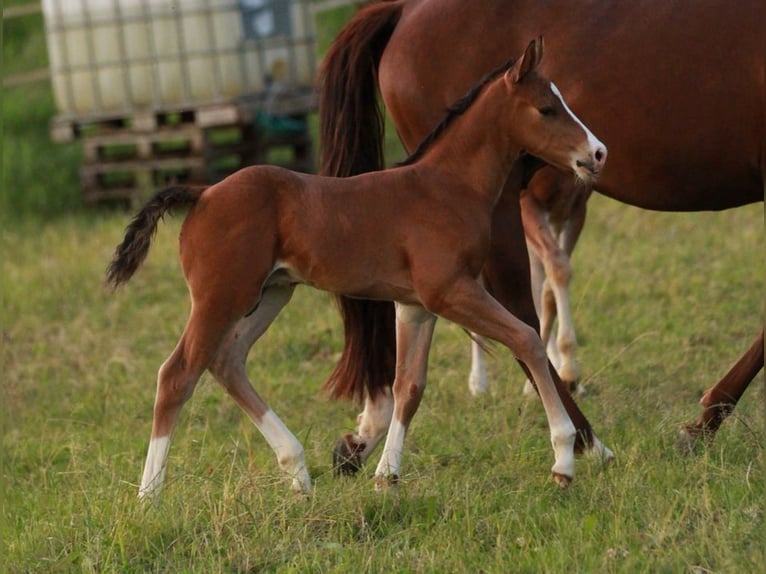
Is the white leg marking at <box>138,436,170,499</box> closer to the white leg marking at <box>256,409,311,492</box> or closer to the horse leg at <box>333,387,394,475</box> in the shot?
the white leg marking at <box>256,409,311,492</box>

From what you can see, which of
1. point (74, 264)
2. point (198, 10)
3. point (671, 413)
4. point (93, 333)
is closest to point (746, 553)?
point (671, 413)

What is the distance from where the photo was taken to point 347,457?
5.23 metres

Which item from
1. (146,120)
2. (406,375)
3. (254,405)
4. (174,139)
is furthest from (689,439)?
(174,139)

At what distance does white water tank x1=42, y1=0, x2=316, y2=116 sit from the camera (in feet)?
39.6

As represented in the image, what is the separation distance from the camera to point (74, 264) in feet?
33.3

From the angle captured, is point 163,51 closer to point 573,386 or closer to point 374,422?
point 573,386

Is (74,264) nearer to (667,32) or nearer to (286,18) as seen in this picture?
(286,18)

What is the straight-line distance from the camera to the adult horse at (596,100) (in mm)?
5172

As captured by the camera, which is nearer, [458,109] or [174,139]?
[458,109]

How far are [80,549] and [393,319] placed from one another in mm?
1813

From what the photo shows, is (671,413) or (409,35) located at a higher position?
(409,35)

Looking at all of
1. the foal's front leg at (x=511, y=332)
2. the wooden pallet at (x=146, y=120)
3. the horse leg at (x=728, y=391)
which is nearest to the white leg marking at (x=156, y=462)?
the foal's front leg at (x=511, y=332)

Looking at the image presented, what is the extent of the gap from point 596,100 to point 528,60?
756 mm

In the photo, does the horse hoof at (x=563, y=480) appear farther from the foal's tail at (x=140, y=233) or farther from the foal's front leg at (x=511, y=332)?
the foal's tail at (x=140, y=233)
